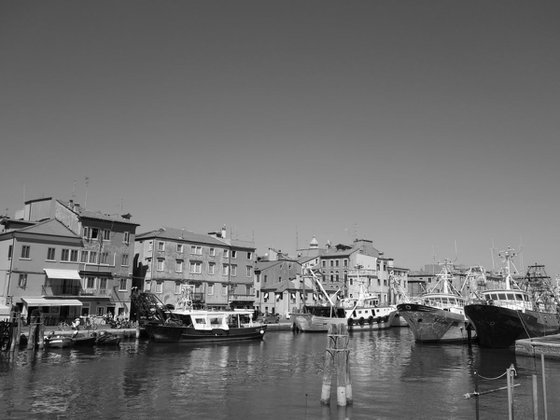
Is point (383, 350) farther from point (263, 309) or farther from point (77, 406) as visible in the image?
point (263, 309)

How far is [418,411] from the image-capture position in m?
26.9

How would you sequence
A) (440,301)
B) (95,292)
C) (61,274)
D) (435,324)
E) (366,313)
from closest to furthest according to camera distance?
1. (61,274)
2. (435,324)
3. (95,292)
4. (440,301)
5. (366,313)

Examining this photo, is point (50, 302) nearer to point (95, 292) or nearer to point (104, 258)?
point (95, 292)

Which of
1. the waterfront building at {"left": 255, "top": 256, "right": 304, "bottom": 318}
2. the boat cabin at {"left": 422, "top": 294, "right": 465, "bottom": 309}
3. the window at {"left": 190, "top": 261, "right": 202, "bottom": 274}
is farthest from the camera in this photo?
the waterfront building at {"left": 255, "top": 256, "right": 304, "bottom": 318}

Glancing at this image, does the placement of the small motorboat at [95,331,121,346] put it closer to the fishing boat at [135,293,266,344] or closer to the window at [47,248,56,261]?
the fishing boat at [135,293,266,344]

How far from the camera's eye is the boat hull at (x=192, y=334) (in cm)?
5669

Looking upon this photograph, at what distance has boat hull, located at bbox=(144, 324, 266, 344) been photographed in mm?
56688

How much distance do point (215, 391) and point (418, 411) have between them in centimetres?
1201

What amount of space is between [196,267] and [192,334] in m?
24.8

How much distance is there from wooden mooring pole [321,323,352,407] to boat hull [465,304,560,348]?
34136 millimetres

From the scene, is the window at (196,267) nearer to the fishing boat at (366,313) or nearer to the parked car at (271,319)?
the parked car at (271,319)

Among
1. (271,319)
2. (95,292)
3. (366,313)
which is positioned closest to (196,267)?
(271,319)

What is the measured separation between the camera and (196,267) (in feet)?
269

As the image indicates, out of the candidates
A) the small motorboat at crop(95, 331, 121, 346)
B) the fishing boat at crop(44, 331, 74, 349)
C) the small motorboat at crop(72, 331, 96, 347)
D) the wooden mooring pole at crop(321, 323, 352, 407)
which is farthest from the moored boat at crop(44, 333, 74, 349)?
the wooden mooring pole at crop(321, 323, 352, 407)
